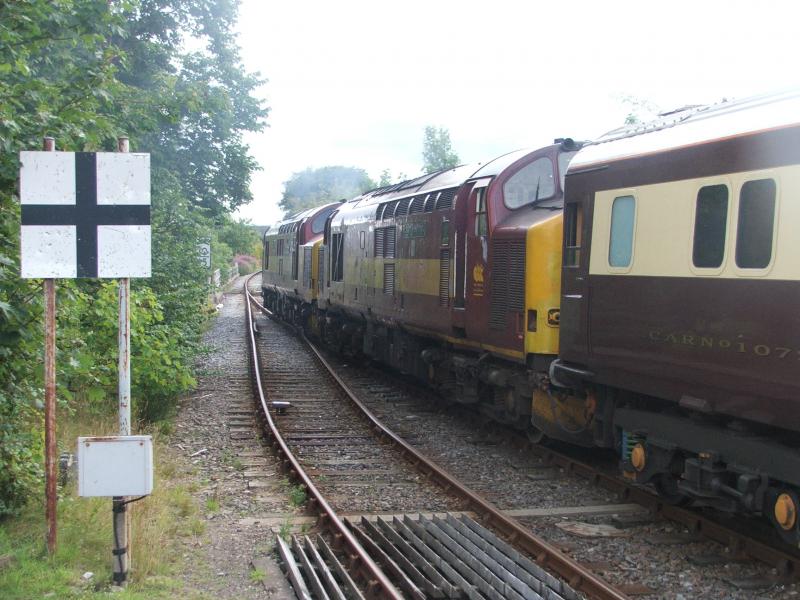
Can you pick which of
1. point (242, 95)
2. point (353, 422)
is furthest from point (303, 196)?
point (353, 422)

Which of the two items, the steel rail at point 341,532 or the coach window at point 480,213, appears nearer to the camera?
the steel rail at point 341,532

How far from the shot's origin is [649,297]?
693 centimetres

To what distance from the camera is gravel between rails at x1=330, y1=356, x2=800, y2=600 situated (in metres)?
6.13

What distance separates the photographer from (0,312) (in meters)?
5.96

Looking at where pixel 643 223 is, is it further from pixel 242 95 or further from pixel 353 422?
pixel 242 95

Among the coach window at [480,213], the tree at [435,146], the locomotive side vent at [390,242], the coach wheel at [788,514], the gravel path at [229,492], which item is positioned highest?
the tree at [435,146]

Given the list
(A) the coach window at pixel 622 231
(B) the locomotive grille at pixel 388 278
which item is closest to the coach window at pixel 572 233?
(A) the coach window at pixel 622 231

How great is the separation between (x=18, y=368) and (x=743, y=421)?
5.24 metres

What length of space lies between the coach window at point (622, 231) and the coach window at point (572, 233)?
65 cm

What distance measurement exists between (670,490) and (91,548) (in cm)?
463

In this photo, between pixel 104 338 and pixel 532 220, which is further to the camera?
pixel 104 338

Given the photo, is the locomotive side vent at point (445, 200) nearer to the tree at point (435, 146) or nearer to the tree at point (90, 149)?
the tree at point (90, 149)

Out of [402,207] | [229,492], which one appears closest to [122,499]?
[229,492]

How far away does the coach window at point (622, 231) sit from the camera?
23.7 ft
